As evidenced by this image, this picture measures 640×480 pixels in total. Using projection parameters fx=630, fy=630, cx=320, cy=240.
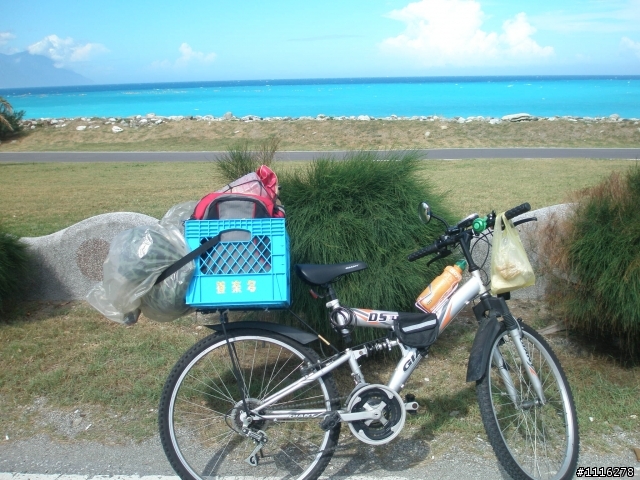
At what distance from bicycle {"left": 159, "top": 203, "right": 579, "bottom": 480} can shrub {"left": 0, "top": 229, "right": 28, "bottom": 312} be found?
281 centimetres

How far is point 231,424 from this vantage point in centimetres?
379

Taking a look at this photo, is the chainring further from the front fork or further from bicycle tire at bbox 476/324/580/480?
the front fork

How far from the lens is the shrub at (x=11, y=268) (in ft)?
17.7

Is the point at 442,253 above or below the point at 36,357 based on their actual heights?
above

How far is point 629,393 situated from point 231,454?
2.62 metres

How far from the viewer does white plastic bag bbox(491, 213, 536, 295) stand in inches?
125

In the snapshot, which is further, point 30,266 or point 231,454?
point 30,266

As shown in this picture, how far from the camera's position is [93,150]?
71.5 feet

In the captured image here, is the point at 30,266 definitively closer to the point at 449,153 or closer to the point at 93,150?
the point at 449,153

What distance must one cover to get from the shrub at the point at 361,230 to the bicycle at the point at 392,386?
878 mm

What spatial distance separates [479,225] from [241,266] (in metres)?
1.25

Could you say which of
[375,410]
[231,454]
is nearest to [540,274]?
[375,410]

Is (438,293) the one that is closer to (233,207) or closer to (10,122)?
(233,207)

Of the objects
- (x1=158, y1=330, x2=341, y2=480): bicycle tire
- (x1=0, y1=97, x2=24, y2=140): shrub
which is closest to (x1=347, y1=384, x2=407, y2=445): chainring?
(x1=158, y1=330, x2=341, y2=480): bicycle tire
